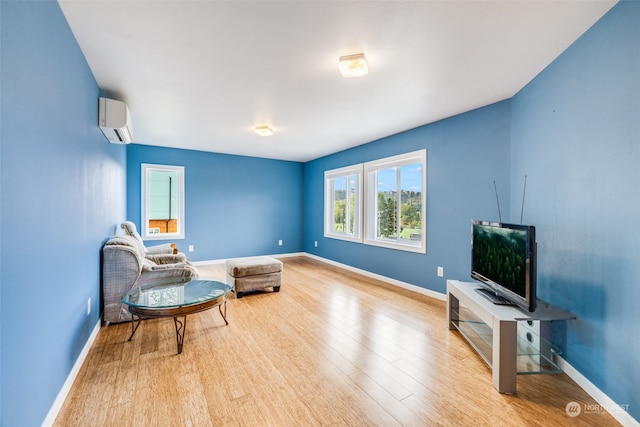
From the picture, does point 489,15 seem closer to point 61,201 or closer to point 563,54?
point 563,54

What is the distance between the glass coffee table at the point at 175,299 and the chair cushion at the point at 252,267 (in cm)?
83

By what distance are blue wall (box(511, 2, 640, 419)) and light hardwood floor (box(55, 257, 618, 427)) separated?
0.42 m

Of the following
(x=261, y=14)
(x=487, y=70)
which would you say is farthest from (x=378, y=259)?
(x=261, y=14)

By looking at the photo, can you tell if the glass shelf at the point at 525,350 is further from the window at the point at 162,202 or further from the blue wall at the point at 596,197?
the window at the point at 162,202

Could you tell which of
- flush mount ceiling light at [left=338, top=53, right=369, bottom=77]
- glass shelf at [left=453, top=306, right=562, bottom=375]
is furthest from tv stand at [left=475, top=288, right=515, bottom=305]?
flush mount ceiling light at [left=338, top=53, right=369, bottom=77]

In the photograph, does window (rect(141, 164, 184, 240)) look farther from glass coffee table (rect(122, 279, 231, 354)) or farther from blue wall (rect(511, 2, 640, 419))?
blue wall (rect(511, 2, 640, 419))

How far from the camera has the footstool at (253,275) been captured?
370cm

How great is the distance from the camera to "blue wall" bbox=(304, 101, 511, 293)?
308 centimetres

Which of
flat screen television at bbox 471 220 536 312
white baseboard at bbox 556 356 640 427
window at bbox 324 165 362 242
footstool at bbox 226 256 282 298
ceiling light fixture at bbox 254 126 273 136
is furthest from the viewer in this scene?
window at bbox 324 165 362 242

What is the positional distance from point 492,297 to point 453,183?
169 centimetres

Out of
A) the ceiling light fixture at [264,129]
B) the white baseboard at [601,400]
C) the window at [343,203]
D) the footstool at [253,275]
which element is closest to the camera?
the white baseboard at [601,400]

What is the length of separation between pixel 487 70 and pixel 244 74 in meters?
2.17
